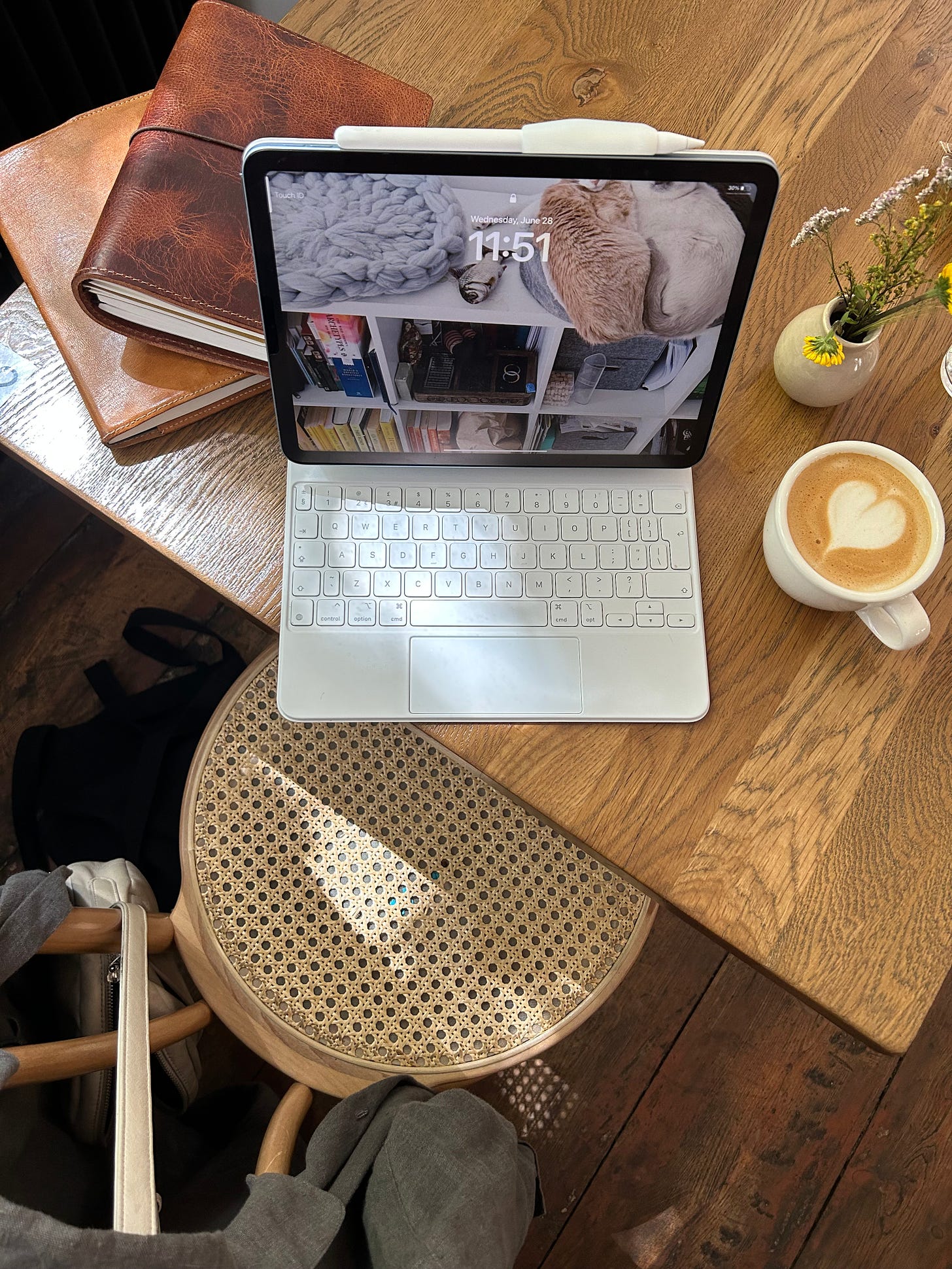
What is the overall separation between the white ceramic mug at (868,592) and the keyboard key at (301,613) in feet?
1.18

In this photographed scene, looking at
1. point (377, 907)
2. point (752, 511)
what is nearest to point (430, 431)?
point (752, 511)

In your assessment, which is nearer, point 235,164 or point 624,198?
point 624,198

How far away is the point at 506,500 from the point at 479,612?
98mm

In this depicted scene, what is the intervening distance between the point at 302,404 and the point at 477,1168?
1.98 ft

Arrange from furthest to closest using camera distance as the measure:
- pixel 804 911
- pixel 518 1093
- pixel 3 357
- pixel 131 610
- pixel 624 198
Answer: pixel 131 610 → pixel 518 1093 → pixel 3 357 → pixel 804 911 → pixel 624 198

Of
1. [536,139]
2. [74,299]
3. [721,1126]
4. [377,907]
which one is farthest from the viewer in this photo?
[721,1126]

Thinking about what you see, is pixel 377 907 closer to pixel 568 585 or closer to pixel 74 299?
pixel 568 585

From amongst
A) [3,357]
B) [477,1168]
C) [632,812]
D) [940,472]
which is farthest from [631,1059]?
[3,357]

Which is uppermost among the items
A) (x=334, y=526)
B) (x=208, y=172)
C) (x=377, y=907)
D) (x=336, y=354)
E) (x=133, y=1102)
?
(x=208, y=172)

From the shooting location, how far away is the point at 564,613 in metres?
0.70

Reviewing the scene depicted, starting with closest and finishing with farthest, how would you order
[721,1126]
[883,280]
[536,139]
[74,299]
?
1. [536,139]
2. [883,280]
3. [74,299]
4. [721,1126]

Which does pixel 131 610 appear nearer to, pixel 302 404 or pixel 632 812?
pixel 302 404

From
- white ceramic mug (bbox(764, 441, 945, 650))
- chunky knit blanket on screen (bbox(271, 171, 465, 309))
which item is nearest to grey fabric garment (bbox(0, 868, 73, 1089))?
chunky knit blanket on screen (bbox(271, 171, 465, 309))

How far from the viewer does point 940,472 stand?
735mm
